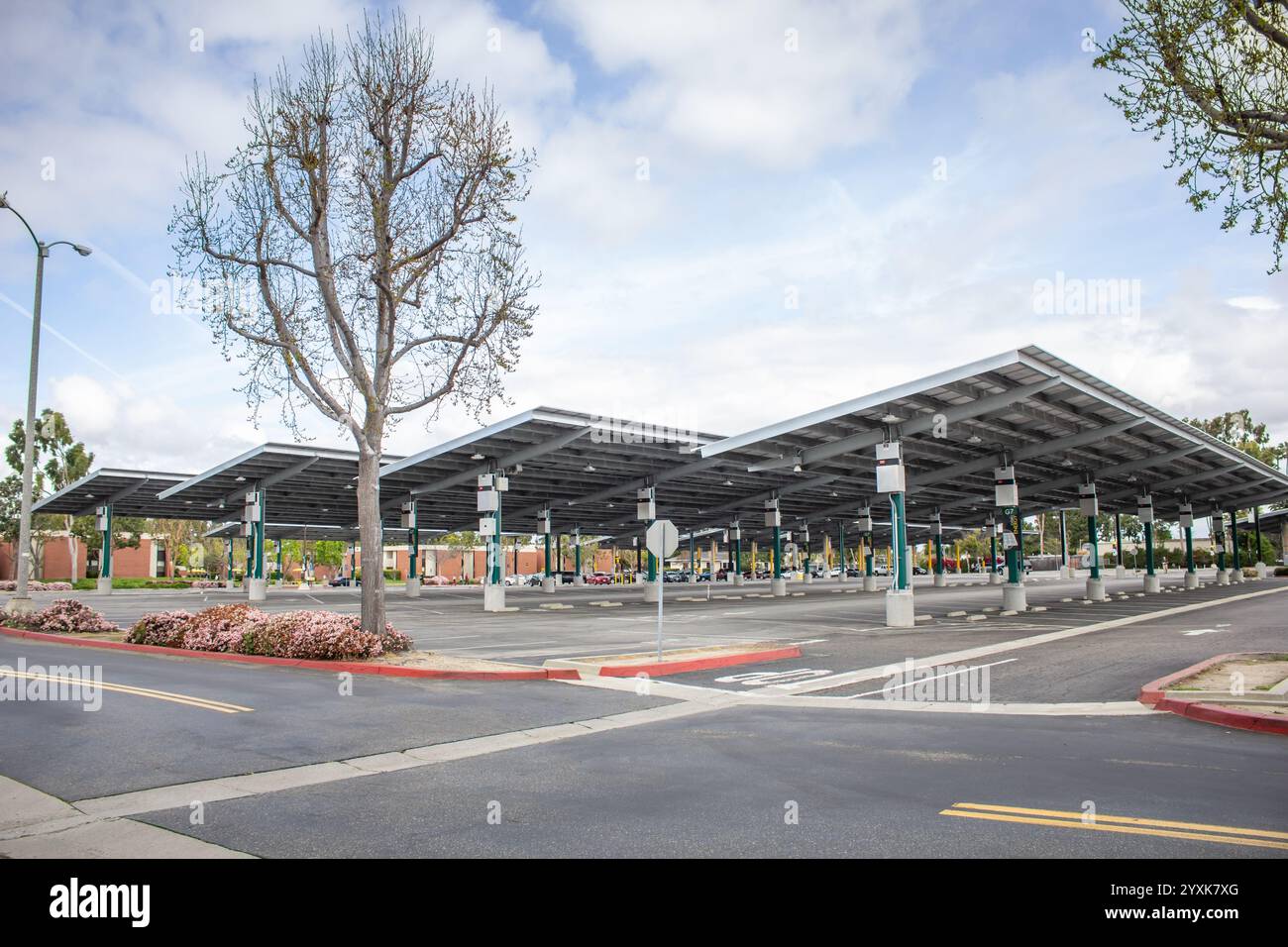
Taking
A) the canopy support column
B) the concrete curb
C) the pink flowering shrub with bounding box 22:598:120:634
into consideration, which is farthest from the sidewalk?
the canopy support column

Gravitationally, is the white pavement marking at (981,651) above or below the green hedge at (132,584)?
above

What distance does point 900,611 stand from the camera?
91.5 ft

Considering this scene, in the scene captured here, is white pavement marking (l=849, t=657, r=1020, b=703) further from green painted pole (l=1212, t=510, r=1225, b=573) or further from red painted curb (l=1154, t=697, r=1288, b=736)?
green painted pole (l=1212, t=510, r=1225, b=573)

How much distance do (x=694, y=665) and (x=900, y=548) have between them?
46.9 feet

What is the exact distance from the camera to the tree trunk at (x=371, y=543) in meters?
18.2

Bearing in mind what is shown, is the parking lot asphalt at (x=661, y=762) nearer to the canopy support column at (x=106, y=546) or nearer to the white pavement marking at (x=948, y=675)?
the white pavement marking at (x=948, y=675)

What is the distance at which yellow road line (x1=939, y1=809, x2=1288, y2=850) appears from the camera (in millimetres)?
→ 5812

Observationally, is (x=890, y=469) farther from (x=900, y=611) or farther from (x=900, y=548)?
(x=900, y=611)

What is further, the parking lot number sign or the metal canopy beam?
the metal canopy beam

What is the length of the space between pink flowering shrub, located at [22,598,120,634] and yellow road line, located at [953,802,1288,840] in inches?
928

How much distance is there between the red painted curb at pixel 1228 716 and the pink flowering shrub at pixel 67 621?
24.3 meters

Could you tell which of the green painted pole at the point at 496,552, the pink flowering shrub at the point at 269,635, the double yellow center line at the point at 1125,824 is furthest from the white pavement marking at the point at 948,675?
the green painted pole at the point at 496,552
